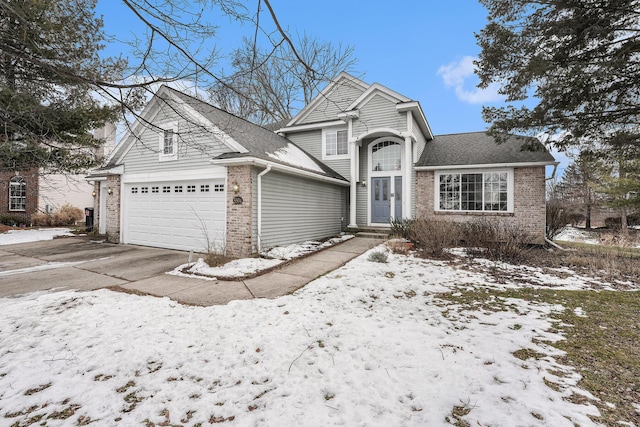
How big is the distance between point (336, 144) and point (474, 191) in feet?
20.9

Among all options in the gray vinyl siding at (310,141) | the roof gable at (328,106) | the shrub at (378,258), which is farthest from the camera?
the gray vinyl siding at (310,141)

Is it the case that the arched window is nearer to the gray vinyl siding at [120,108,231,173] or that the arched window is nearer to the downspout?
the downspout

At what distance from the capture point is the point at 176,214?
374 inches

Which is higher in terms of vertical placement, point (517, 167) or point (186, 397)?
point (517, 167)

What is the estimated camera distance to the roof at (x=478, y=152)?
1068 centimetres

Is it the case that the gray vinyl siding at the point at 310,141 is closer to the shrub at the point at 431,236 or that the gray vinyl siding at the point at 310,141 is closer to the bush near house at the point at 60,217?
the shrub at the point at 431,236

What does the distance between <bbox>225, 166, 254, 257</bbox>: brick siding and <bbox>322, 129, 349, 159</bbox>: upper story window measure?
21.3ft

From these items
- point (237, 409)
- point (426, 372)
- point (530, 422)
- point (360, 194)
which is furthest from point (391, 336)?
point (360, 194)

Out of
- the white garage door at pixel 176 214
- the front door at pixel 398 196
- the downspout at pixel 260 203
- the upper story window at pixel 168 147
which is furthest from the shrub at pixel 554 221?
the upper story window at pixel 168 147

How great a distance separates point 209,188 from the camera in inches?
346

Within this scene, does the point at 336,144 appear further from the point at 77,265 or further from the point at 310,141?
the point at 77,265

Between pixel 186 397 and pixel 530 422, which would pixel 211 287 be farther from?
pixel 530 422

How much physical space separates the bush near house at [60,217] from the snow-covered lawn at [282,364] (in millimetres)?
16705

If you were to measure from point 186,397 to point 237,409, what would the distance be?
1.66 feet
